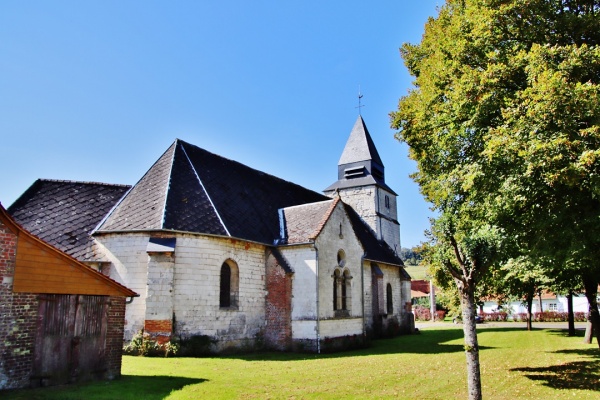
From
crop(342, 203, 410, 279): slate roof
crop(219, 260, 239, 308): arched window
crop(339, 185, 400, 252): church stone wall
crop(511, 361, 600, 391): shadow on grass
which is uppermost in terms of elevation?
crop(339, 185, 400, 252): church stone wall

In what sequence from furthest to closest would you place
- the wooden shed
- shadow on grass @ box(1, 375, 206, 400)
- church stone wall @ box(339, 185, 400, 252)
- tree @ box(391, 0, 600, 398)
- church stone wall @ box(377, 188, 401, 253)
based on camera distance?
church stone wall @ box(377, 188, 401, 253) → church stone wall @ box(339, 185, 400, 252) → the wooden shed → shadow on grass @ box(1, 375, 206, 400) → tree @ box(391, 0, 600, 398)

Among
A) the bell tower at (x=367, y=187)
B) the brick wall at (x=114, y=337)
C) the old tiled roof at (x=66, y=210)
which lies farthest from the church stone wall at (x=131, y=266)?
the bell tower at (x=367, y=187)

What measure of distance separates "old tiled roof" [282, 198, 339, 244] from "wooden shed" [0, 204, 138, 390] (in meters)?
10.2

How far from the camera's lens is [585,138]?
9039 millimetres

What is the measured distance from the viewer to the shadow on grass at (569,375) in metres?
11.9

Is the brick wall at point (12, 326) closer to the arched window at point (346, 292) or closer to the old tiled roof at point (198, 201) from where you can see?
the old tiled roof at point (198, 201)

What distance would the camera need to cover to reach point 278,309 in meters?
20.2

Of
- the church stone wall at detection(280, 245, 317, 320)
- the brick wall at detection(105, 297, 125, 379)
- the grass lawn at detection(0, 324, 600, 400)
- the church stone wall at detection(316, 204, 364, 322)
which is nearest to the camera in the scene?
the grass lawn at detection(0, 324, 600, 400)

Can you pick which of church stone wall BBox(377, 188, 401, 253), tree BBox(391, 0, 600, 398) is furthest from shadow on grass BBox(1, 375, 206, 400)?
church stone wall BBox(377, 188, 401, 253)

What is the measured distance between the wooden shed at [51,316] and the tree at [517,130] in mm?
A: 8642

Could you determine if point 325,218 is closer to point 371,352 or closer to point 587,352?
point 371,352

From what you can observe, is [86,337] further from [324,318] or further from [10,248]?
[324,318]

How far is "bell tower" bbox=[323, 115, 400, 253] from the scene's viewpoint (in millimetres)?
33250

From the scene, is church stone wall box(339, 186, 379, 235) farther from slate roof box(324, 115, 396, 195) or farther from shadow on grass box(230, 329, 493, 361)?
shadow on grass box(230, 329, 493, 361)
